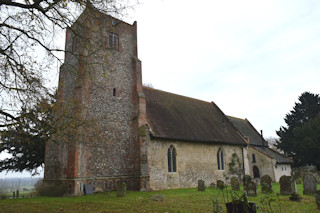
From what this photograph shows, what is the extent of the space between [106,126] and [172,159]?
5827mm

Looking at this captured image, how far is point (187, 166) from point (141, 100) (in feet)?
21.7

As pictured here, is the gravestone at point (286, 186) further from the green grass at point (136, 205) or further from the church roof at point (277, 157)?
the church roof at point (277, 157)

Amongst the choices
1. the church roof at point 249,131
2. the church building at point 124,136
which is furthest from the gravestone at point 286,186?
the church roof at point 249,131

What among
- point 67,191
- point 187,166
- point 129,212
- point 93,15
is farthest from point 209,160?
point 93,15

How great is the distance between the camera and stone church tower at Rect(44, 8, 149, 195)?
1592cm

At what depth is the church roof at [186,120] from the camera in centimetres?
1994

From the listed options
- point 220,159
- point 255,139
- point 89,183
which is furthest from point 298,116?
point 89,183

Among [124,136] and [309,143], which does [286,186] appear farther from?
[309,143]

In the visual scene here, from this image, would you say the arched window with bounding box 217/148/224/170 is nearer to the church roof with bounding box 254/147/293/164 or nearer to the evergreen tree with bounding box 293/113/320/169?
the church roof with bounding box 254/147/293/164

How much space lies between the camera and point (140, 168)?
1720 centimetres

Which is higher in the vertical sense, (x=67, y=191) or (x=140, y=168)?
(x=140, y=168)

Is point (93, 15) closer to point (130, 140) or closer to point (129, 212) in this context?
point (129, 212)

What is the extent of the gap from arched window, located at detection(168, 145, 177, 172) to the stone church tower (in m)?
2.81

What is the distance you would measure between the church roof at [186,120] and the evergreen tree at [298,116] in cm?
1493
